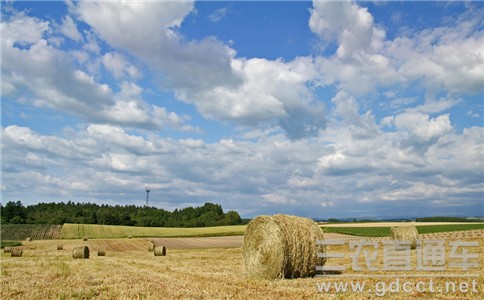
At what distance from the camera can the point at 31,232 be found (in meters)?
70.7

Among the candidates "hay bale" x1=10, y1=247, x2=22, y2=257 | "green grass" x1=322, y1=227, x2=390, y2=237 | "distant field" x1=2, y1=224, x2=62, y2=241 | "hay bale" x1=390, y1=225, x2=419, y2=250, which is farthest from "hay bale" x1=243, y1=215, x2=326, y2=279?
"distant field" x1=2, y1=224, x2=62, y2=241

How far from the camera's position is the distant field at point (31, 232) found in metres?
64.9

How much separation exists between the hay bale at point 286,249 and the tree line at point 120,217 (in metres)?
89.4

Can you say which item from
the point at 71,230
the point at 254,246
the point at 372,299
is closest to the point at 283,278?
the point at 254,246

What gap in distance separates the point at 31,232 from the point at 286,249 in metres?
68.7

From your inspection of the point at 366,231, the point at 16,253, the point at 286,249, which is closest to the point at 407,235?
the point at 286,249

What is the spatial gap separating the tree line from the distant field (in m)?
17.1

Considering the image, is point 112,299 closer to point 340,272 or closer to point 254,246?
point 254,246

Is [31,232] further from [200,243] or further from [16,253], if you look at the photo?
[16,253]

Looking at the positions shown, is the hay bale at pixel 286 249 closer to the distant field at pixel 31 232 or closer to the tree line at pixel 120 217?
the distant field at pixel 31 232

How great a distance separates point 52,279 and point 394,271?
11.2 meters

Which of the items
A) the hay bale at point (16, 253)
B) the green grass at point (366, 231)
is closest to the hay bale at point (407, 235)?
the green grass at point (366, 231)

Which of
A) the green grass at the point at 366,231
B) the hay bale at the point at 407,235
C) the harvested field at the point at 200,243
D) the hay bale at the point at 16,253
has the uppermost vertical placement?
the hay bale at the point at 407,235

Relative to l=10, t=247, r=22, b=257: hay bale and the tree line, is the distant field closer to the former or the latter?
the tree line
